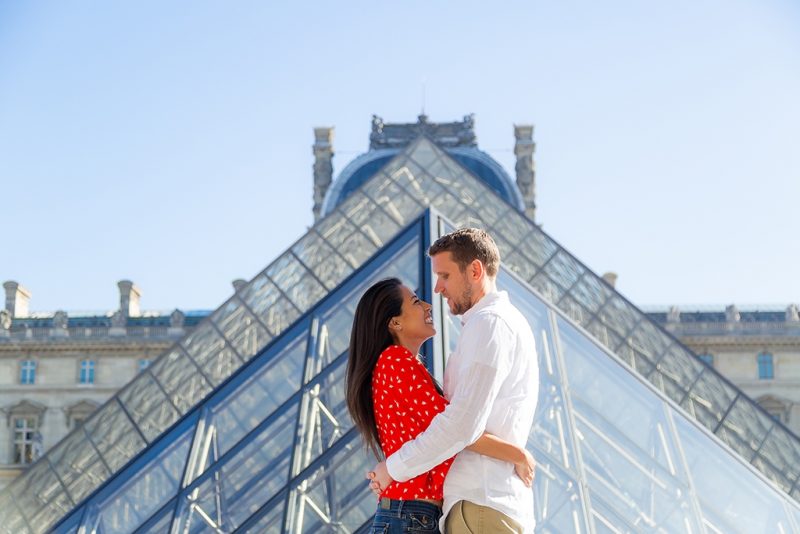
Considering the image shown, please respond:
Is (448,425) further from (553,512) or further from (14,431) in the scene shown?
(14,431)

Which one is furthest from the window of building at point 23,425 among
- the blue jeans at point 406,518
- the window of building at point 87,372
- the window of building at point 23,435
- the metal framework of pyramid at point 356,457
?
the blue jeans at point 406,518

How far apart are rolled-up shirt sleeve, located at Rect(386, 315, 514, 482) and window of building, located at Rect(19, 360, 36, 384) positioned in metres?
48.6

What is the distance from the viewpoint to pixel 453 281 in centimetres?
379

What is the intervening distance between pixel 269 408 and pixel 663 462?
126 inches

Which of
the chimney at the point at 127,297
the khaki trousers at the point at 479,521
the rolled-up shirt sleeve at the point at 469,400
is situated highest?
the chimney at the point at 127,297

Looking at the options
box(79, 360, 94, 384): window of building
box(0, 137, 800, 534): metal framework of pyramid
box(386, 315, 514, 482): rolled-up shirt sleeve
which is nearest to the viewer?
box(386, 315, 514, 482): rolled-up shirt sleeve

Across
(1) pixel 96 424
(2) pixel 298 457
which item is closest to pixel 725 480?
(2) pixel 298 457

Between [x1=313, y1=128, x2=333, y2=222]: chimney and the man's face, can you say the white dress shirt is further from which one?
[x1=313, y1=128, x2=333, y2=222]: chimney

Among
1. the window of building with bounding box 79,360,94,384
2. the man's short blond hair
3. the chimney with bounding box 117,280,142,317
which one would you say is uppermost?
the chimney with bounding box 117,280,142,317

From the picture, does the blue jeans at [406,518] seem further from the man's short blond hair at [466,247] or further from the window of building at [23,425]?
the window of building at [23,425]

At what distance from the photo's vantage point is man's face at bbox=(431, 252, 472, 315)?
148 inches

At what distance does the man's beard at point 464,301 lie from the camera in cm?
379

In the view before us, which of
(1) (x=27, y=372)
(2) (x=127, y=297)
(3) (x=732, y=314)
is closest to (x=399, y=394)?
(1) (x=27, y=372)

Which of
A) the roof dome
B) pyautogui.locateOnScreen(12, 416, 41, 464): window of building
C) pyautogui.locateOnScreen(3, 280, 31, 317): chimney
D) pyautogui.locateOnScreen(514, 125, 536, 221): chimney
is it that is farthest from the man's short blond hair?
pyautogui.locateOnScreen(3, 280, 31, 317): chimney
